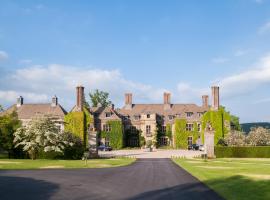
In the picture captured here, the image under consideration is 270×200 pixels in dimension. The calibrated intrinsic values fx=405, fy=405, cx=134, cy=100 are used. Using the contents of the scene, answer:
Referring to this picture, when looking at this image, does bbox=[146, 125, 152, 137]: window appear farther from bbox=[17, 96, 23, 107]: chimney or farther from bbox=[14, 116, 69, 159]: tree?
bbox=[14, 116, 69, 159]: tree

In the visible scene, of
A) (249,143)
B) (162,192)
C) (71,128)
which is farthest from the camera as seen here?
(71,128)

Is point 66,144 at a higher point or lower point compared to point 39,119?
lower

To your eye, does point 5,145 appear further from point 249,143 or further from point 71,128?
point 249,143

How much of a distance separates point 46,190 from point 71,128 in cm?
6157

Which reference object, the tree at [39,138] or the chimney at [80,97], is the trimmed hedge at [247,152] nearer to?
Result: the tree at [39,138]

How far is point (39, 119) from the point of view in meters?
49.2

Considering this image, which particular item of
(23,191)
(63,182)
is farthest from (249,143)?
(23,191)

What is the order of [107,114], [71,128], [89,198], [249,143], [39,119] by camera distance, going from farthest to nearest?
[107,114]
[71,128]
[249,143]
[39,119]
[89,198]

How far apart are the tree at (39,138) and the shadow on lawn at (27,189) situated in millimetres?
26052

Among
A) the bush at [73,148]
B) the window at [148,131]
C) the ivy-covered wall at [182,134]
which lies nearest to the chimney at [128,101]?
the window at [148,131]

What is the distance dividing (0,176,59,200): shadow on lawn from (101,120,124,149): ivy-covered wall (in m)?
64.8

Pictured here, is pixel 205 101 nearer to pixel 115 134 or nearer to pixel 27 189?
pixel 115 134

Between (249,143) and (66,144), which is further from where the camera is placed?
(249,143)

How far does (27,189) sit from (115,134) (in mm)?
69071
